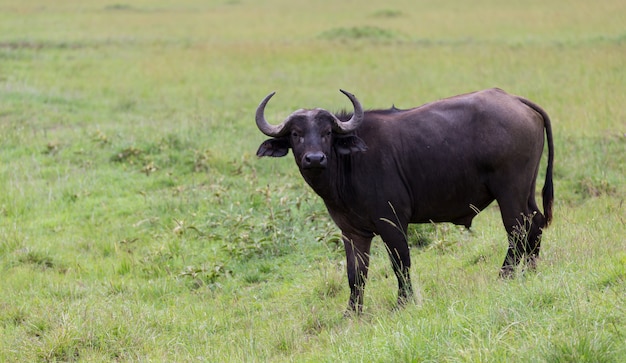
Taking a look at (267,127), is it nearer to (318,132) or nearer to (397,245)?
(318,132)

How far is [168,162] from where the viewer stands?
→ 11.4 meters

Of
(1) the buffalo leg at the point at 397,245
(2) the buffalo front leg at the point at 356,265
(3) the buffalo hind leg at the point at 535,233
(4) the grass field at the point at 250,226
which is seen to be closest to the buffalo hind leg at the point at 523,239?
(3) the buffalo hind leg at the point at 535,233

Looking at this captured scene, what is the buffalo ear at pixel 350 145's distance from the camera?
21.3ft

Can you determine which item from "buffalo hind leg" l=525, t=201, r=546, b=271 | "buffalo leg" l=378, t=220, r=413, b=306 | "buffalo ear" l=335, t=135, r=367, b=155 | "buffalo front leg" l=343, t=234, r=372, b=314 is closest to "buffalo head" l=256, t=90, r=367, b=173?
"buffalo ear" l=335, t=135, r=367, b=155

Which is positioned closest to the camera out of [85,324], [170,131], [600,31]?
[85,324]

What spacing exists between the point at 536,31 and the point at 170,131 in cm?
1632

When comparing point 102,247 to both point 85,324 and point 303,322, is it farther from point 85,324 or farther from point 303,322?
point 303,322

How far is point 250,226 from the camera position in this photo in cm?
877

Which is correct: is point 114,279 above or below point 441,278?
below

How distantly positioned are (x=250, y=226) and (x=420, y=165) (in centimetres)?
269

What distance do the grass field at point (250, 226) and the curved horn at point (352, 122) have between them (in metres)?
1.37

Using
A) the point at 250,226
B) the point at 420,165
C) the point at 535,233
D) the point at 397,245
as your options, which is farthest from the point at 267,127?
the point at 535,233

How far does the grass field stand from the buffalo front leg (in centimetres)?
15

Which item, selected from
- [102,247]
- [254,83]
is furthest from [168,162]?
[254,83]
